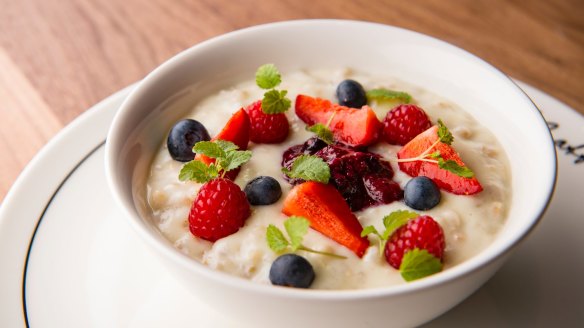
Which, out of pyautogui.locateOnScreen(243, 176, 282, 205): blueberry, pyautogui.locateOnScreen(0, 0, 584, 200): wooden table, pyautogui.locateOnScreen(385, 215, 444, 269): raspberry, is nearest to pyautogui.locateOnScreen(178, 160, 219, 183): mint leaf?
pyautogui.locateOnScreen(243, 176, 282, 205): blueberry

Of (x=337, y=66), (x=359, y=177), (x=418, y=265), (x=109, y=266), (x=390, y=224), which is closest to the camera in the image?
(x=418, y=265)

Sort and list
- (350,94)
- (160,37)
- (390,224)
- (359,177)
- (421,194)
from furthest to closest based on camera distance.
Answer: (160,37), (350,94), (359,177), (421,194), (390,224)

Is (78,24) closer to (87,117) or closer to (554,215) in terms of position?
(87,117)

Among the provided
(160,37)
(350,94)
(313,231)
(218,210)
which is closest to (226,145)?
(218,210)

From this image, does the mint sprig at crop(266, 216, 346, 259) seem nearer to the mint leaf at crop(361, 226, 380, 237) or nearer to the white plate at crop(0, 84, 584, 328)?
the mint leaf at crop(361, 226, 380, 237)

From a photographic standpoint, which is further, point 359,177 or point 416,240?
point 359,177

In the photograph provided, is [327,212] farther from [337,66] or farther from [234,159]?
[337,66]

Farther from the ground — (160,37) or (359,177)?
(359,177)

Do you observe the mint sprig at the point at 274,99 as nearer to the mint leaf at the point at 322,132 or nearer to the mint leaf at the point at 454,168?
the mint leaf at the point at 322,132
